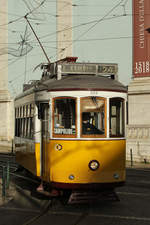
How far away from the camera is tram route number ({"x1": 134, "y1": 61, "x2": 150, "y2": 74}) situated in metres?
23.8

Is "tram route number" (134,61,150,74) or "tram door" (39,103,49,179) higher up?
"tram route number" (134,61,150,74)

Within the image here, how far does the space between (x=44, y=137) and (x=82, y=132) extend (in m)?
1.06

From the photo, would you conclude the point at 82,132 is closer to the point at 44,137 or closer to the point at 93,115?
the point at 93,115

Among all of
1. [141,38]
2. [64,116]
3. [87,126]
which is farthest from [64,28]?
[87,126]

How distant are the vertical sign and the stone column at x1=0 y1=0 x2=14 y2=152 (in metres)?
11.6

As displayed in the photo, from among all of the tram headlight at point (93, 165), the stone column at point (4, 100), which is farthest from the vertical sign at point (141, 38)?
the tram headlight at point (93, 165)

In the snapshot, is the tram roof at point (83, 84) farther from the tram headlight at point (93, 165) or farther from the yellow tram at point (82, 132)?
A: the tram headlight at point (93, 165)

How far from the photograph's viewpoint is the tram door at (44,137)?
29.1 ft

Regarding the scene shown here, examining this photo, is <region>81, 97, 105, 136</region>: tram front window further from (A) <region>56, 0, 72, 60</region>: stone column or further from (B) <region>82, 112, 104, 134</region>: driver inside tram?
(A) <region>56, 0, 72, 60</region>: stone column

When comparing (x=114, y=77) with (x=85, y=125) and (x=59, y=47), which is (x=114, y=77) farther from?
(x=59, y=47)

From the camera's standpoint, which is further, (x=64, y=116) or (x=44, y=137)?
(x=44, y=137)

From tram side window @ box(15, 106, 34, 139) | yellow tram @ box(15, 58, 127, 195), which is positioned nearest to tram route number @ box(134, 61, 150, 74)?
tram side window @ box(15, 106, 34, 139)

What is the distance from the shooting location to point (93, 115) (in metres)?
8.54

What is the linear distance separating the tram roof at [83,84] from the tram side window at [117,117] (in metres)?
0.28
